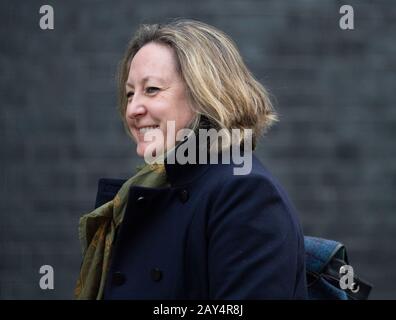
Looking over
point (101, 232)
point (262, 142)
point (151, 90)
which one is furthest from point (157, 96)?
point (262, 142)

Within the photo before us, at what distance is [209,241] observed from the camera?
220 cm

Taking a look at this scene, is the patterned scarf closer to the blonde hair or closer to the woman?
the woman

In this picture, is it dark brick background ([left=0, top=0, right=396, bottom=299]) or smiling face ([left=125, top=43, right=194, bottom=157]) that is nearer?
smiling face ([left=125, top=43, right=194, bottom=157])

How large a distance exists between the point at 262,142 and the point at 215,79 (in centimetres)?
284

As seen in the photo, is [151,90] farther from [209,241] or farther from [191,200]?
[209,241]

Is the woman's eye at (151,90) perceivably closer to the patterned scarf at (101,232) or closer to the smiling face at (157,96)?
the smiling face at (157,96)

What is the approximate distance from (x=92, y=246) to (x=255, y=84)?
2.44 feet

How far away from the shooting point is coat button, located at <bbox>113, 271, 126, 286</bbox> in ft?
7.68

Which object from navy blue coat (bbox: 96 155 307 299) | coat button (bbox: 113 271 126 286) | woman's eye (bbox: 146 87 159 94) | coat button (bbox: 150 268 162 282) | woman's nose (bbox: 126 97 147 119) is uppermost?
woman's eye (bbox: 146 87 159 94)

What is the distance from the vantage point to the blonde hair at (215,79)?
245 centimetres

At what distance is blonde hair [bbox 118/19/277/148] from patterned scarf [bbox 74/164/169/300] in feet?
0.84

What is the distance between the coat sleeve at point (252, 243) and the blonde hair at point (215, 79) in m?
0.31

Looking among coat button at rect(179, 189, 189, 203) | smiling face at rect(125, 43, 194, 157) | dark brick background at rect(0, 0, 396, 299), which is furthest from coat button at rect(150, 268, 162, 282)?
dark brick background at rect(0, 0, 396, 299)

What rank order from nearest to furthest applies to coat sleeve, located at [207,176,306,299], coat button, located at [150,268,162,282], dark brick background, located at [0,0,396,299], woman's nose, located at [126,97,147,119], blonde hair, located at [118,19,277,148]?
coat sleeve, located at [207,176,306,299] → coat button, located at [150,268,162,282] → blonde hair, located at [118,19,277,148] → woman's nose, located at [126,97,147,119] → dark brick background, located at [0,0,396,299]
